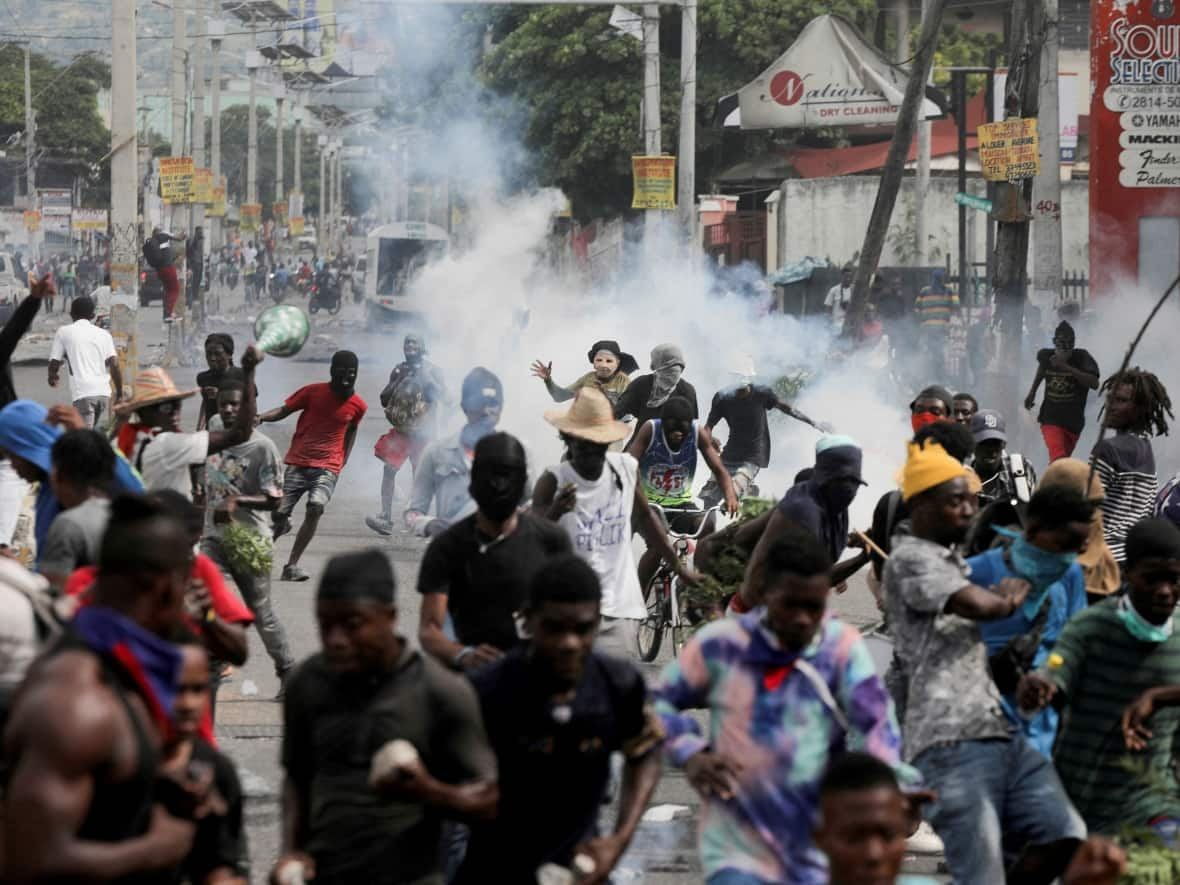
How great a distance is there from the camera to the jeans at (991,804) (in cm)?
523

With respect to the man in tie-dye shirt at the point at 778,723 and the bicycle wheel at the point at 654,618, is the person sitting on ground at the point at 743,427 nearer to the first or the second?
the bicycle wheel at the point at 654,618

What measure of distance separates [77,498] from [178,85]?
1293 inches

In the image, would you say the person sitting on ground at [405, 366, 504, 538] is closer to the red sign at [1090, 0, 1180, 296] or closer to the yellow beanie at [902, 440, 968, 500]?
the yellow beanie at [902, 440, 968, 500]

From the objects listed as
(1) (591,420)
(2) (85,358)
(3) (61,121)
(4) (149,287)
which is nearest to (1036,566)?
(1) (591,420)

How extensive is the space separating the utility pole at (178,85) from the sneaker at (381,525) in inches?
815

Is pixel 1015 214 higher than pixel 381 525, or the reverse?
pixel 1015 214

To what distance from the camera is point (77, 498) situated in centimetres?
607

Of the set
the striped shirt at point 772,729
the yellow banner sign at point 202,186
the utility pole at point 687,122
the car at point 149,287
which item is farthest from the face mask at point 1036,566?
the car at point 149,287

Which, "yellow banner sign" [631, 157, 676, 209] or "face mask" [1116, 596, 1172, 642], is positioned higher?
"yellow banner sign" [631, 157, 676, 209]

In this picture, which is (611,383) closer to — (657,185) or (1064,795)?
(1064,795)

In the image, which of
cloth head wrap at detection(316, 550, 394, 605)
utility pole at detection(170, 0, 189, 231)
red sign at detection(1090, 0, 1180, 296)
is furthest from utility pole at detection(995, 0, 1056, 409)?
utility pole at detection(170, 0, 189, 231)

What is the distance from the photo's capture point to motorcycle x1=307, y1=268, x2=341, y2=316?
177 feet

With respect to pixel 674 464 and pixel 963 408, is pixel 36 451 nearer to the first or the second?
pixel 674 464

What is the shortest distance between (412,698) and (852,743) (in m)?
1.10
